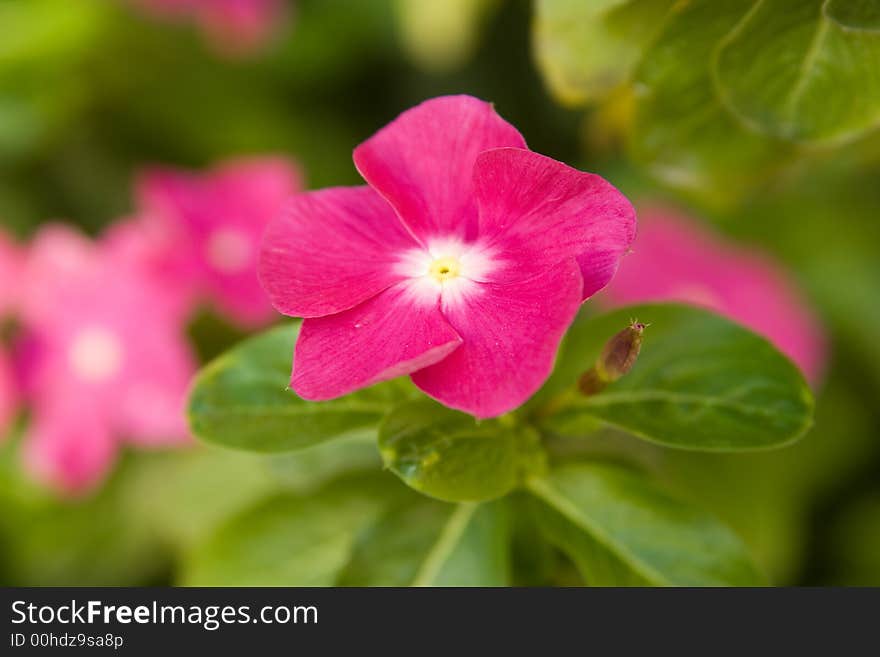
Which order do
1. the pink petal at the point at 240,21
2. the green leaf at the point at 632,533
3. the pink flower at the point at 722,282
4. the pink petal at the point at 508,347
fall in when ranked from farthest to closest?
the pink petal at the point at 240,21 < the pink flower at the point at 722,282 < the green leaf at the point at 632,533 < the pink petal at the point at 508,347

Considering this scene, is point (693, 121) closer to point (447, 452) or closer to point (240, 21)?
point (447, 452)

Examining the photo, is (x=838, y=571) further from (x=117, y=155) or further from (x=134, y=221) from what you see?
(x=117, y=155)

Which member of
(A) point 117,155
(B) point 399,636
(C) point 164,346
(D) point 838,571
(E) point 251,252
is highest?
(A) point 117,155

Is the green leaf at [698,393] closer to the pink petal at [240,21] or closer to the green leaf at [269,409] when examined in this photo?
the green leaf at [269,409]

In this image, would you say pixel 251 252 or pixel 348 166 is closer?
pixel 251 252

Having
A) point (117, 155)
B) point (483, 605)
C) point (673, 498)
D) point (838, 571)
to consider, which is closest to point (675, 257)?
point (838, 571)

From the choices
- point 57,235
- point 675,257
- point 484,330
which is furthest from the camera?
point 675,257

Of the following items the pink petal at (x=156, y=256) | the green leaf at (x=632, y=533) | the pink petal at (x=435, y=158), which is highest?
the pink petal at (x=156, y=256)

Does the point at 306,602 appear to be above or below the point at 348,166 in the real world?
below

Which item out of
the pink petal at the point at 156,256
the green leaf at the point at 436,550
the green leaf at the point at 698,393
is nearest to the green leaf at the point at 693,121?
the green leaf at the point at 698,393
